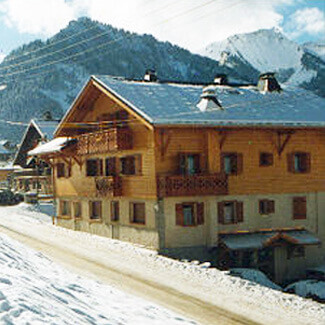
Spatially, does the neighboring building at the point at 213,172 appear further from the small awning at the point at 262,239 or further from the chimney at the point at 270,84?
the chimney at the point at 270,84

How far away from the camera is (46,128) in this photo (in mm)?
48500

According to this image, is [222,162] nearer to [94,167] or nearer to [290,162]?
[290,162]

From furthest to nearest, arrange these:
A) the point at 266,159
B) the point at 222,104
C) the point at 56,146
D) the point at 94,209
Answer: the point at 56,146 < the point at 94,209 < the point at 222,104 < the point at 266,159

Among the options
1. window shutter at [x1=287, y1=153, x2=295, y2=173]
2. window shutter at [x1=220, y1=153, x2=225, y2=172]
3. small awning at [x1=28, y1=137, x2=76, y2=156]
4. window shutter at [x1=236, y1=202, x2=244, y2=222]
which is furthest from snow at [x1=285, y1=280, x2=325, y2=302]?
small awning at [x1=28, y1=137, x2=76, y2=156]

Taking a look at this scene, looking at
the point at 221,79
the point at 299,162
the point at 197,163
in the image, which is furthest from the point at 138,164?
the point at 221,79

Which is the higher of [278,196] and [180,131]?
[180,131]

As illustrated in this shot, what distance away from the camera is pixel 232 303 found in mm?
15039

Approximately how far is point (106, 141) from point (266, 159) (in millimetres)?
9449

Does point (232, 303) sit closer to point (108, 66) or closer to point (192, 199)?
point (192, 199)

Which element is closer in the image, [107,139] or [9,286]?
[9,286]

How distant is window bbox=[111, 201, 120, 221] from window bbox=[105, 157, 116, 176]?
1863mm

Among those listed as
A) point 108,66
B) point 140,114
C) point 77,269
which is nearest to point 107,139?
point 140,114

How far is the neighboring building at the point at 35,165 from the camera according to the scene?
4656cm

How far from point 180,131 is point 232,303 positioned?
11866 millimetres
